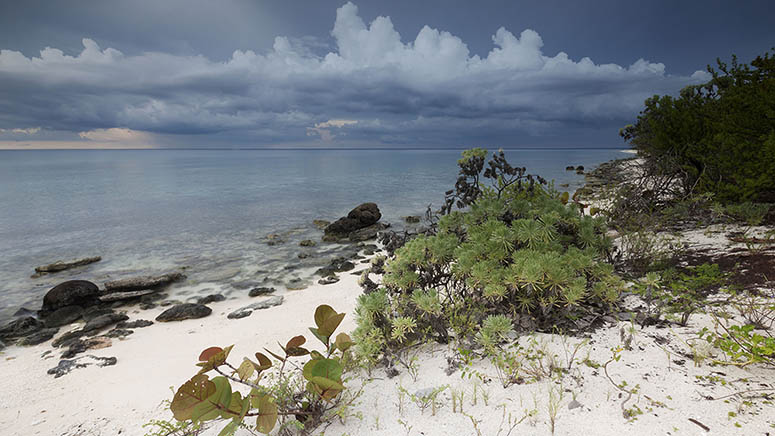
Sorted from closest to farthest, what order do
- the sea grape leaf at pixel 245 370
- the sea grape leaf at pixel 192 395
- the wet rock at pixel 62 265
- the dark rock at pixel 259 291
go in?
1. the sea grape leaf at pixel 192 395
2. the sea grape leaf at pixel 245 370
3. the dark rock at pixel 259 291
4. the wet rock at pixel 62 265

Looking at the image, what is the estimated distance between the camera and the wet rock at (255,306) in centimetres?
824

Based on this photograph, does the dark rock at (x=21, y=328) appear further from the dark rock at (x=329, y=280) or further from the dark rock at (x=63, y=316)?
the dark rock at (x=329, y=280)

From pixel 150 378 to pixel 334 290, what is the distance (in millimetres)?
4576

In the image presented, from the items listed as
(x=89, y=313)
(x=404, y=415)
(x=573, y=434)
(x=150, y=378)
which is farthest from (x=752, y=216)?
(x=89, y=313)

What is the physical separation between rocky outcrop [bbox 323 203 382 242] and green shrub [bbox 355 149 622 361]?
12570 millimetres

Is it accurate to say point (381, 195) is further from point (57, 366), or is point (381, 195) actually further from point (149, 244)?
point (57, 366)

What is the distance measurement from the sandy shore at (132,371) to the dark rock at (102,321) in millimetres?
295

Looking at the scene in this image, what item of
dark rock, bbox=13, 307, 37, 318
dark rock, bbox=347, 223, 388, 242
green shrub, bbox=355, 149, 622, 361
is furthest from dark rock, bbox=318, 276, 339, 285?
dark rock, bbox=13, 307, 37, 318

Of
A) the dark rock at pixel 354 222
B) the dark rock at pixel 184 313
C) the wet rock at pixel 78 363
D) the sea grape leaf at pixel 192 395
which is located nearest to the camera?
the sea grape leaf at pixel 192 395

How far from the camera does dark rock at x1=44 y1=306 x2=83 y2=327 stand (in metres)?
8.67

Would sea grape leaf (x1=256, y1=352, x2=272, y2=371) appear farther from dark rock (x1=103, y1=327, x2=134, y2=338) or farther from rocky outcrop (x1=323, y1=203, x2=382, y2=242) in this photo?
rocky outcrop (x1=323, y1=203, x2=382, y2=242)

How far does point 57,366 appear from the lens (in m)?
6.28

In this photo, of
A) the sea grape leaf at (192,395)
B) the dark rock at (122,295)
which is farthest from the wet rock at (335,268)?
the sea grape leaf at (192,395)

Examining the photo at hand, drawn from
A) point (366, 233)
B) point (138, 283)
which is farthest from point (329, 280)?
point (366, 233)
